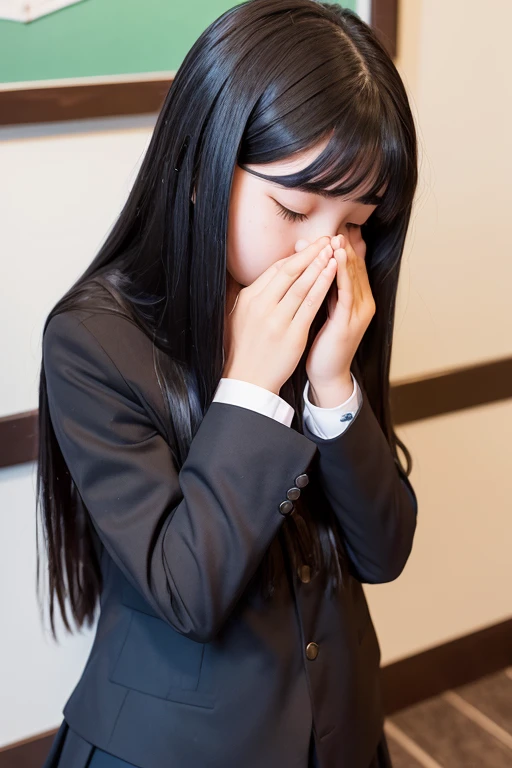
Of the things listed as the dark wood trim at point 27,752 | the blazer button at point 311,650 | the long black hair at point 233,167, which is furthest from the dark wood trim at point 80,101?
the dark wood trim at point 27,752

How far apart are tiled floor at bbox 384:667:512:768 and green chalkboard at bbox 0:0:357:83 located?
1426 mm

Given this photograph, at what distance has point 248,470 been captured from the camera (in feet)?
2.64

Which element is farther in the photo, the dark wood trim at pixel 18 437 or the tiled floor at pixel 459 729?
the tiled floor at pixel 459 729

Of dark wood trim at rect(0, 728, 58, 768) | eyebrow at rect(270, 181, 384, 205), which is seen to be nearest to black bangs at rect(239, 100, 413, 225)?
eyebrow at rect(270, 181, 384, 205)

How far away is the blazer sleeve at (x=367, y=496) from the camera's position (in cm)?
89

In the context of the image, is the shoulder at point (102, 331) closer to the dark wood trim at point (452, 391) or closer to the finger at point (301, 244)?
the finger at point (301, 244)

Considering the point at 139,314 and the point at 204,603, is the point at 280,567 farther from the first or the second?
the point at 139,314

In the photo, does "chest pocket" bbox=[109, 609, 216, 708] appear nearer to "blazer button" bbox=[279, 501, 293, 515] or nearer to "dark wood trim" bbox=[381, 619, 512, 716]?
"blazer button" bbox=[279, 501, 293, 515]

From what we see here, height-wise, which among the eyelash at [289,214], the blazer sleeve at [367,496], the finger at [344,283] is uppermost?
the eyelash at [289,214]

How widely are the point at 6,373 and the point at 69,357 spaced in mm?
467

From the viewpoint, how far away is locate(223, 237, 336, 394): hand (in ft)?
2.74

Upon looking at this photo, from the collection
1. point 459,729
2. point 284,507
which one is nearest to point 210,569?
point 284,507

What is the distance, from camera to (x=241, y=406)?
32.5 inches

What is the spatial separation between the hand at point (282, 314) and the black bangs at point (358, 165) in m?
0.06
